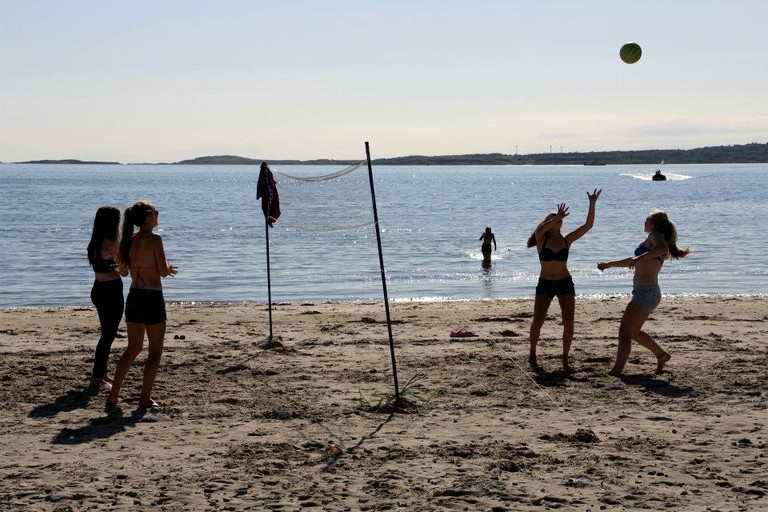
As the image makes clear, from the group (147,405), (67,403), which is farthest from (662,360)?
(67,403)

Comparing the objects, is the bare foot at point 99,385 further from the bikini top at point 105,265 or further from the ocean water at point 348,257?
the ocean water at point 348,257

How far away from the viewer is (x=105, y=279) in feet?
28.8

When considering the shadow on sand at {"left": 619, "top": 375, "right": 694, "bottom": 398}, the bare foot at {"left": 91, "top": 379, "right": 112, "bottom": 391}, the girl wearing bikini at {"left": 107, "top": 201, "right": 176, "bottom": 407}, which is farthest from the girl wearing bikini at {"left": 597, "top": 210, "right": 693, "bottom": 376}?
the bare foot at {"left": 91, "top": 379, "right": 112, "bottom": 391}

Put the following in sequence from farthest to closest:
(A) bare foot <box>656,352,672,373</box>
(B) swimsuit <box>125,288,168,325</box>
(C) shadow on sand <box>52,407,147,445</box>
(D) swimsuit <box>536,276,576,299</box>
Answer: (D) swimsuit <box>536,276,576,299</box> < (A) bare foot <box>656,352,672,373</box> < (B) swimsuit <box>125,288,168,325</box> < (C) shadow on sand <box>52,407,147,445</box>

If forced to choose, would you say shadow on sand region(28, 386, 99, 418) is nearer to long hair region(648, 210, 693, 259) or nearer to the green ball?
long hair region(648, 210, 693, 259)

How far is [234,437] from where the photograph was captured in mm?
7363

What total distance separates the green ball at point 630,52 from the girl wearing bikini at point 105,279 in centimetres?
947

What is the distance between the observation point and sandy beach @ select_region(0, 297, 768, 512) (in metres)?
6.05

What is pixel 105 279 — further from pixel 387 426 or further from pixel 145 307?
pixel 387 426

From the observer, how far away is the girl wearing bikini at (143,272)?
25.8 feet

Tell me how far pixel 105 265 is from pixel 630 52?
9.79 meters

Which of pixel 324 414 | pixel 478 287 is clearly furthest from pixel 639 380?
pixel 478 287

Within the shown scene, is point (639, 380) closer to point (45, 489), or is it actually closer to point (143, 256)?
point (143, 256)

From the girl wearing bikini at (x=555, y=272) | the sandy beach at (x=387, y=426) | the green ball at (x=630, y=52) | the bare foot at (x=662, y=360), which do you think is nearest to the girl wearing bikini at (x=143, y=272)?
the sandy beach at (x=387, y=426)
